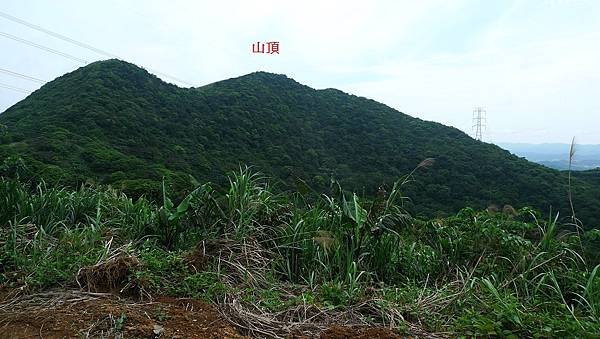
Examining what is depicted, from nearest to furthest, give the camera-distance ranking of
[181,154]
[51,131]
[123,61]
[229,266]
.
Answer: [229,266] < [51,131] < [181,154] < [123,61]

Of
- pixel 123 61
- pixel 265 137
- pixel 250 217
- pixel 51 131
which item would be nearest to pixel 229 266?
pixel 250 217

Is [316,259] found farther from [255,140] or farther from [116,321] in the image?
[255,140]

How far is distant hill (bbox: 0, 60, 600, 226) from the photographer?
59.6ft

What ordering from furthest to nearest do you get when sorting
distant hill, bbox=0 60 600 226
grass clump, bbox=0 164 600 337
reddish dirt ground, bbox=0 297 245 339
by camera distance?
distant hill, bbox=0 60 600 226 → grass clump, bbox=0 164 600 337 → reddish dirt ground, bbox=0 297 245 339

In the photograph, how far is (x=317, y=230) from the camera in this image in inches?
143

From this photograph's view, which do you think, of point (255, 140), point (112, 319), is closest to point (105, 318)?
point (112, 319)

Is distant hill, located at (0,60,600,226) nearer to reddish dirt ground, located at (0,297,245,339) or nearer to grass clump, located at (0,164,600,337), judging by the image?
grass clump, located at (0,164,600,337)

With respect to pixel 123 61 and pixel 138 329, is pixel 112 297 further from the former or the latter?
pixel 123 61

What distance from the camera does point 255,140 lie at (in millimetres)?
32156

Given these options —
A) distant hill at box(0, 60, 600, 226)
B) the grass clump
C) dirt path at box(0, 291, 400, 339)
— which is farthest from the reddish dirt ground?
distant hill at box(0, 60, 600, 226)

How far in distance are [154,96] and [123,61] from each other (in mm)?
4844

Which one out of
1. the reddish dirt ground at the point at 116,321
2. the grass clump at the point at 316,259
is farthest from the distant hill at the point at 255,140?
the reddish dirt ground at the point at 116,321

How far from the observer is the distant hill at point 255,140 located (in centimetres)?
1817

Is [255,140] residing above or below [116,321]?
above
